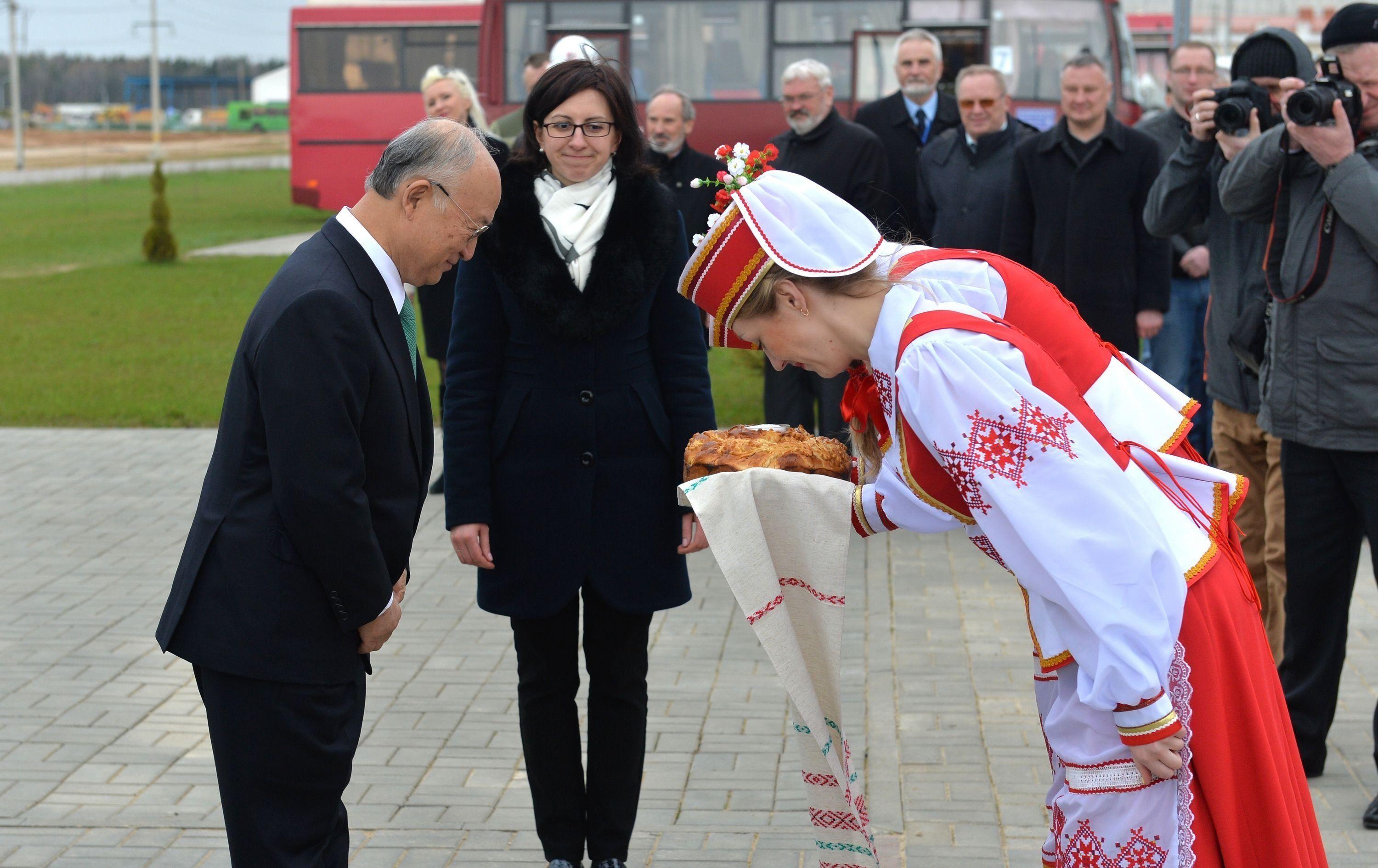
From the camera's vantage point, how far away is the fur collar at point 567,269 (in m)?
3.34

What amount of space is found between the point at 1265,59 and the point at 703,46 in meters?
11.9

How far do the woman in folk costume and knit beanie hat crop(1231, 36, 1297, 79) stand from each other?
2715 millimetres

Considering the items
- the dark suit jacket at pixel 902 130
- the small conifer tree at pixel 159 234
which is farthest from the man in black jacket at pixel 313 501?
the small conifer tree at pixel 159 234

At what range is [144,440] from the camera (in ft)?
31.0

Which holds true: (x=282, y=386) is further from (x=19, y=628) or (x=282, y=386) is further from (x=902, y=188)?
(x=902, y=188)

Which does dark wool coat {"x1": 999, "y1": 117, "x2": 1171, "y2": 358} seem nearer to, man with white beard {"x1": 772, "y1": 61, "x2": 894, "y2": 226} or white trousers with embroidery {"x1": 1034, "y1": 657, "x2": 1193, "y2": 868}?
man with white beard {"x1": 772, "y1": 61, "x2": 894, "y2": 226}

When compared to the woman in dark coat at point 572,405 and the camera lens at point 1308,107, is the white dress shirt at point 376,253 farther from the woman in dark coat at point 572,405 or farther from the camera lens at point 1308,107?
the camera lens at point 1308,107

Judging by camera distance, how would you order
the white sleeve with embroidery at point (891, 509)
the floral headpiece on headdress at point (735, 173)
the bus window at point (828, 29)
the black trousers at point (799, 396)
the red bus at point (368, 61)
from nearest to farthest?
the floral headpiece on headdress at point (735, 173), the white sleeve with embroidery at point (891, 509), the black trousers at point (799, 396), the bus window at point (828, 29), the red bus at point (368, 61)

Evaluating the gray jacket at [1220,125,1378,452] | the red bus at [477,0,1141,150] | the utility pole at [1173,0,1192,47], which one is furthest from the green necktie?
the red bus at [477,0,1141,150]

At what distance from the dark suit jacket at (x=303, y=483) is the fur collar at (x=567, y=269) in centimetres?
67

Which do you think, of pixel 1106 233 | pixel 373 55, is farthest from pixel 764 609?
pixel 373 55

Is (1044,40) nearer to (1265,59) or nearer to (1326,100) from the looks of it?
(1265,59)

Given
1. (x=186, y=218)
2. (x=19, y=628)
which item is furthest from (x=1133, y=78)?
(x=186, y=218)

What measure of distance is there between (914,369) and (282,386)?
3.56ft
